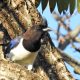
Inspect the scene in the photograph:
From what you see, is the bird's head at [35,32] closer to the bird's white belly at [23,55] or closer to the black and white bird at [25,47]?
the black and white bird at [25,47]

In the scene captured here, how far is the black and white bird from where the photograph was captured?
4301 millimetres

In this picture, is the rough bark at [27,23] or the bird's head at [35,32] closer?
the rough bark at [27,23]

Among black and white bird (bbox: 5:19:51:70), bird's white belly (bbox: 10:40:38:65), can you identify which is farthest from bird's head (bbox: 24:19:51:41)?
bird's white belly (bbox: 10:40:38:65)

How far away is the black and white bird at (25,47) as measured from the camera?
4301 mm

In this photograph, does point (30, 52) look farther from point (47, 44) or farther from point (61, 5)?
point (61, 5)

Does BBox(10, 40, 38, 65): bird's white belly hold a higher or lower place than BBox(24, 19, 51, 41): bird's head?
lower

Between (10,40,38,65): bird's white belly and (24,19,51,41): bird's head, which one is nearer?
(10,40,38,65): bird's white belly

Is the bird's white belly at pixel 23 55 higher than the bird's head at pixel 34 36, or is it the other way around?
the bird's head at pixel 34 36

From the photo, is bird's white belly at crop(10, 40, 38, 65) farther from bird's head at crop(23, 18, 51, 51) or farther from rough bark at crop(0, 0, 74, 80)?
rough bark at crop(0, 0, 74, 80)

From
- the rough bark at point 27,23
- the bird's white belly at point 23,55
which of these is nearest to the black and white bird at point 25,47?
the bird's white belly at point 23,55

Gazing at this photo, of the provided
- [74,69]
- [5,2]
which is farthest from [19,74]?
[5,2]

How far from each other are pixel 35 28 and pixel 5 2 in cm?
43

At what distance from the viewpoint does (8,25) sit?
4.55 meters

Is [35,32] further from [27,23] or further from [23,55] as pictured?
[23,55]
